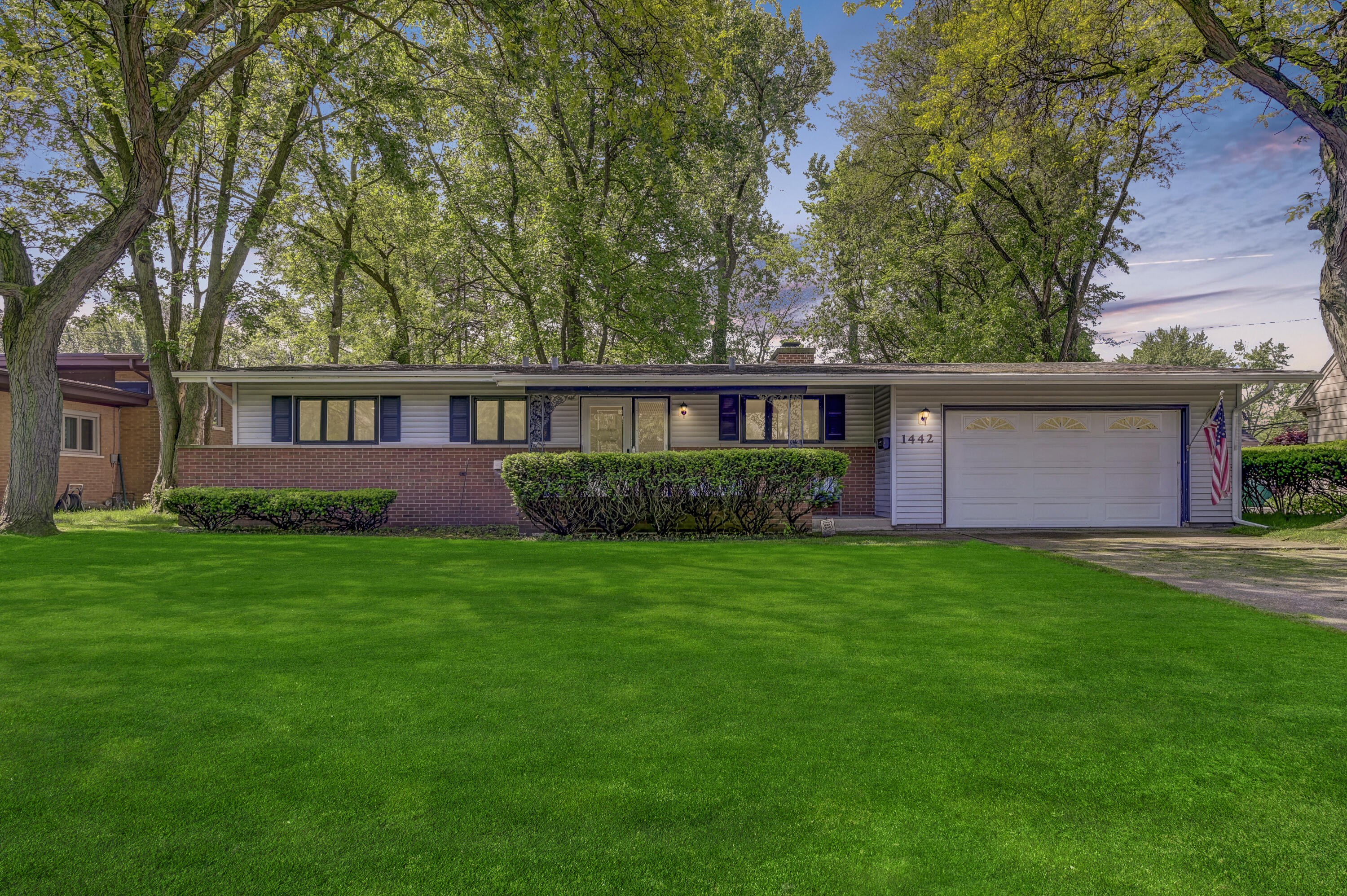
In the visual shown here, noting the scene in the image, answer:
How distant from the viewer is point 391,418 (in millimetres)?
14141

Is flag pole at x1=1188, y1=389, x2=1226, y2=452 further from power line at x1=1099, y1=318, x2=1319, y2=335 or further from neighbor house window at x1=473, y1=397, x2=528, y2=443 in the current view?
power line at x1=1099, y1=318, x2=1319, y2=335

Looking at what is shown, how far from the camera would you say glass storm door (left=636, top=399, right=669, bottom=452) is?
48.4 ft

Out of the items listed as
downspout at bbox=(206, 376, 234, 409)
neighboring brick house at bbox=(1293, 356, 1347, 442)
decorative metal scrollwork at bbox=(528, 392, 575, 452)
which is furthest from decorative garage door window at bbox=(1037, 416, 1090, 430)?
downspout at bbox=(206, 376, 234, 409)

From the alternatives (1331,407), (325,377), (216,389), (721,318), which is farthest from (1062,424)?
(216,389)

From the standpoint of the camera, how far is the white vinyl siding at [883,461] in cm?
1355

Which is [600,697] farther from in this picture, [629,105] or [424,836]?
[629,105]

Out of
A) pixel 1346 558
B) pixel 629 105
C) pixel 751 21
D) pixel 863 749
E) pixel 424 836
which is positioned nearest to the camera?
pixel 424 836

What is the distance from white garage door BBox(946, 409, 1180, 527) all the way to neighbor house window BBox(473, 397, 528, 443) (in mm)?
8579

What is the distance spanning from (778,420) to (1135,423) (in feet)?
22.4

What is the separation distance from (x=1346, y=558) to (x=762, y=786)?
1043 centimetres

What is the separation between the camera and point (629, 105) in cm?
956

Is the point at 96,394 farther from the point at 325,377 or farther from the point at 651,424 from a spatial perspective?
the point at 651,424

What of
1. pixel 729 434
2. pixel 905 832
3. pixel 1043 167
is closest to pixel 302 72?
pixel 729 434

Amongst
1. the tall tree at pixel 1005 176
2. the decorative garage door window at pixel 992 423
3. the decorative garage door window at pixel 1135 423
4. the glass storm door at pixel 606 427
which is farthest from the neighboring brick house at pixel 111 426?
the decorative garage door window at pixel 1135 423
